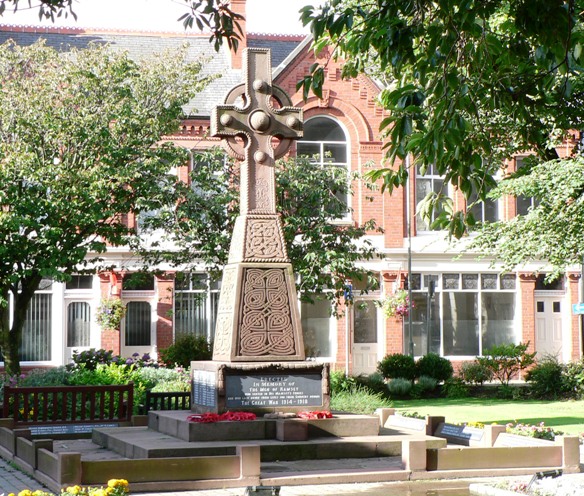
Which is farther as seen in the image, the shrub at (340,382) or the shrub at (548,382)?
the shrub at (548,382)

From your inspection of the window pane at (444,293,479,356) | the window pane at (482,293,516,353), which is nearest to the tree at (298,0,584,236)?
the window pane at (444,293,479,356)

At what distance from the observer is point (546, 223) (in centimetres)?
2056

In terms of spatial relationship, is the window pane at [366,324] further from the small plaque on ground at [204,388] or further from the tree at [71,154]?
the small plaque on ground at [204,388]

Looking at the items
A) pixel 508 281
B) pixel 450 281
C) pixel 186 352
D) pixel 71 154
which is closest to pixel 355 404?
pixel 71 154

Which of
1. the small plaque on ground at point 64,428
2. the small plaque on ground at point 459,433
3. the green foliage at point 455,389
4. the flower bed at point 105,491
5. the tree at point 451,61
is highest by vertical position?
the tree at point 451,61

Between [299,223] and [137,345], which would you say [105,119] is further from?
[137,345]

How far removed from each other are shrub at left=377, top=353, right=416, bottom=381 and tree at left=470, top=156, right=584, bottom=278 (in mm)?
7093

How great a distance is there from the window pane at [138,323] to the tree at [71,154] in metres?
7.36

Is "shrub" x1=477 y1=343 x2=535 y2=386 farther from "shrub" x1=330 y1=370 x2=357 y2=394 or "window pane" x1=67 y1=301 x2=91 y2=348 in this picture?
"window pane" x1=67 y1=301 x2=91 y2=348

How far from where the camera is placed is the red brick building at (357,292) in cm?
3070

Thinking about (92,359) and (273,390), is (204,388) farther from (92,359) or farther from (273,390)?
(92,359)

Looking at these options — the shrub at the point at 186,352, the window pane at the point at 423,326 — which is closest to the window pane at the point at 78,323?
the shrub at the point at 186,352

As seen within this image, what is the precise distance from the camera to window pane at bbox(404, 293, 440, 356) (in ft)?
106

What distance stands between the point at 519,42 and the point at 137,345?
23844 millimetres
